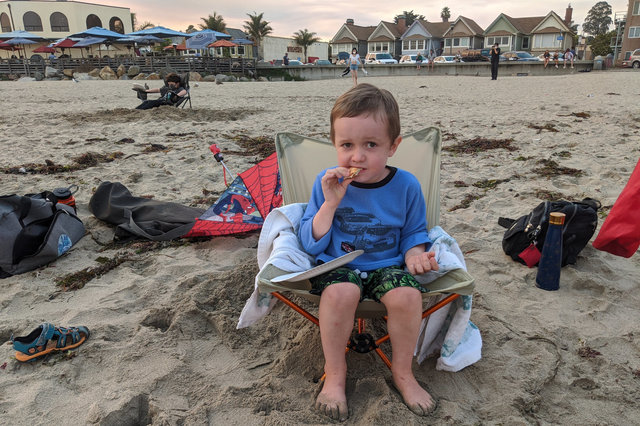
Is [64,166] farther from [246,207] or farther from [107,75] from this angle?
[107,75]

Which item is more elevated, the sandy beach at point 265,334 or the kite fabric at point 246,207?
the kite fabric at point 246,207

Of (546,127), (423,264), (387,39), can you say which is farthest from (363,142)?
(387,39)

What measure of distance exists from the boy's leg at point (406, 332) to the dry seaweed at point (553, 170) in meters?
3.59

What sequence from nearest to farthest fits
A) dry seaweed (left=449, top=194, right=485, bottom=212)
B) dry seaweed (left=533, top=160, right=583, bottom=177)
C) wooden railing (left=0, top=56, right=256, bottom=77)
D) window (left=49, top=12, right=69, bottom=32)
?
1. dry seaweed (left=449, top=194, right=485, bottom=212)
2. dry seaweed (left=533, top=160, right=583, bottom=177)
3. wooden railing (left=0, top=56, right=256, bottom=77)
4. window (left=49, top=12, right=69, bottom=32)

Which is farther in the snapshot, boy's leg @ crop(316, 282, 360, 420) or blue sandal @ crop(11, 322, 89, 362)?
blue sandal @ crop(11, 322, 89, 362)

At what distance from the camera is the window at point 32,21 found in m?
45.1

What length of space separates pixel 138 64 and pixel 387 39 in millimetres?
34902

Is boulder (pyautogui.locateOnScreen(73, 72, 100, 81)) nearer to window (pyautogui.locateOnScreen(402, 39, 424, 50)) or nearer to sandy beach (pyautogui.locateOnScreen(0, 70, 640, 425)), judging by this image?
sandy beach (pyautogui.locateOnScreen(0, 70, 640, 425))

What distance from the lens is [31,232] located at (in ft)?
9.89

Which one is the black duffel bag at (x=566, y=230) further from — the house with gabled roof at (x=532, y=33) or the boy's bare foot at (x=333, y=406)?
the house with gabled roof at (x=532, y=33)

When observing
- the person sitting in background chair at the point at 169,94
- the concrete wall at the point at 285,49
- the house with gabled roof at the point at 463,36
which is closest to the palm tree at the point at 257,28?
the concrete wall at the point at 285,49

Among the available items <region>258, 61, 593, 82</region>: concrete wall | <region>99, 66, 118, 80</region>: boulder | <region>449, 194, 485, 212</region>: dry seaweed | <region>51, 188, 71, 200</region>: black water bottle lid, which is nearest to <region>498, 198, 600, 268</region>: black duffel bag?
<region>449, 194, 485, 212</region>: dry seaweed

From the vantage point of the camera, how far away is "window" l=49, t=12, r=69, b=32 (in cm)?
4559

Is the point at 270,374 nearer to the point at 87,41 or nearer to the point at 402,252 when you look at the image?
the point at 402,252
